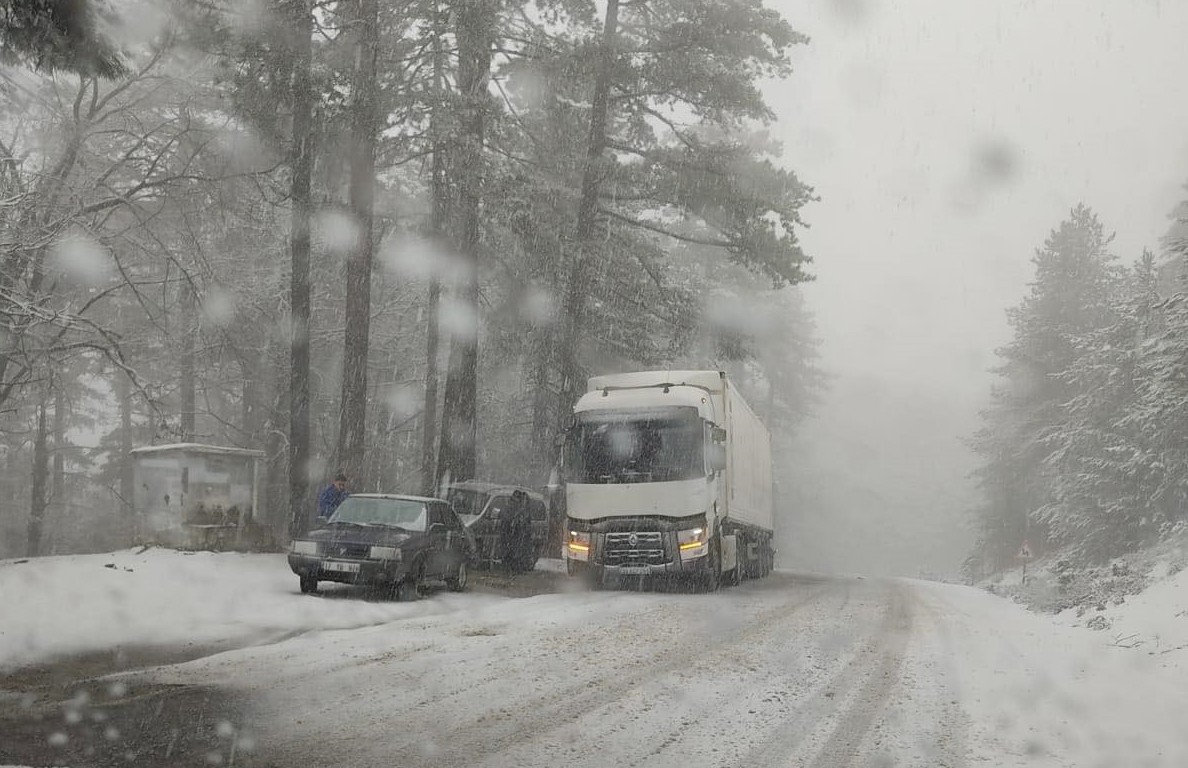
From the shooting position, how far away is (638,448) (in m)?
17.0

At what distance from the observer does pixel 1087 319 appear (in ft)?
129

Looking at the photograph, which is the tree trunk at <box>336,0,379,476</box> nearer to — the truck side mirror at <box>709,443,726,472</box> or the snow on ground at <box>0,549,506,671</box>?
the snow on ground at <box>0,549,506,671</box>

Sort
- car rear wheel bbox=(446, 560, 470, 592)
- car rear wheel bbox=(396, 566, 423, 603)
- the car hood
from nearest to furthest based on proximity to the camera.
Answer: the car hood, car rear wheel bbox=(396, 566, 423, 603), car rear wheel bbox=(446, 560, 470, 592)

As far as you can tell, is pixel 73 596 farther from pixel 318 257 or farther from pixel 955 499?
pixel 955 499

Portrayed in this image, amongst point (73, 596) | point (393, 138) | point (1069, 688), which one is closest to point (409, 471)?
point (393, 138)

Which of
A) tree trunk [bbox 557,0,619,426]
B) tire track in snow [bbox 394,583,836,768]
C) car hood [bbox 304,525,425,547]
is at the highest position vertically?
tree trunk [bbox 557,0,619,426]

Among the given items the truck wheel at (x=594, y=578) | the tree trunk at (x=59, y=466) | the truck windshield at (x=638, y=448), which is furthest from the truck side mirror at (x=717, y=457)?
the tree trunk at (x=59, y=466)

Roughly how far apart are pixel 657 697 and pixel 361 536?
26.2 ft

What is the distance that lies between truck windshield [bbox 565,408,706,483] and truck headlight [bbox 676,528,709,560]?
946 millimetres

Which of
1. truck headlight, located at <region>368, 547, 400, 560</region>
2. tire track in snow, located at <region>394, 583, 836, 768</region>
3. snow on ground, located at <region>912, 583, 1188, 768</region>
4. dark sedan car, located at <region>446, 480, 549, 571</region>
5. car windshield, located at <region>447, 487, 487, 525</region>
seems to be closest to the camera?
tire track in snow, located at <region>394, 583, 836, 768</region>

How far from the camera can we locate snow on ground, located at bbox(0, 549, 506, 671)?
33.8ft

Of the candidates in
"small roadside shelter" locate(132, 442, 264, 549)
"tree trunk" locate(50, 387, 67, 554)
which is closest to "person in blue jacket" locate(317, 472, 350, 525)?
"small roadside shelter" locate(132, 442, 264, 549)

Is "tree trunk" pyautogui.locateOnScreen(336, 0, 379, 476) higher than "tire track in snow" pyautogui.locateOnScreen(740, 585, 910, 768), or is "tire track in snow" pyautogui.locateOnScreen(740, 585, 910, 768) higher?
"tree trunk" pyautogui.locateOnScreen(336, 0, 379, 476)

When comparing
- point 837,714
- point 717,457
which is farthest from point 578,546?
point 837,714
